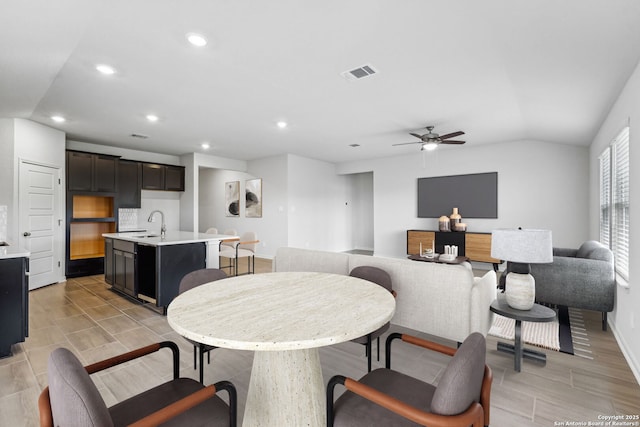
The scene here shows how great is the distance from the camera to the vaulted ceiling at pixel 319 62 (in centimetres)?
203

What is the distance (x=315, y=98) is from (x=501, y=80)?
6.71 feet

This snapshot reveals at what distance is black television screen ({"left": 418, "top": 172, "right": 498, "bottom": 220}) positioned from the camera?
20.7 ft

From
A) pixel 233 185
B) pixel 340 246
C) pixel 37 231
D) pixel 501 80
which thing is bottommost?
pixel 340 246

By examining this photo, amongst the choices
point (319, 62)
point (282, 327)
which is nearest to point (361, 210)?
point (319, 62)

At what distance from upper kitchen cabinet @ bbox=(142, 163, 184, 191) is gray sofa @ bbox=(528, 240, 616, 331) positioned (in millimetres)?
7076

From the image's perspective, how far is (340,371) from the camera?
89.3 inches

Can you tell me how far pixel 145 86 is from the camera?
3305 millimetres

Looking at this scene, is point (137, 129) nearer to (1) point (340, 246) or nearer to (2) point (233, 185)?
(2) point (233, 185)

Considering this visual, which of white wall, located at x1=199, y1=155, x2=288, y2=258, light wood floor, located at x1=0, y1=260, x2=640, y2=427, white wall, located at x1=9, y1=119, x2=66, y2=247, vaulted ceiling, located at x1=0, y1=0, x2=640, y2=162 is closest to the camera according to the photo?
light wood floor, located at x1=0, y1=260, x2=640, y2=427

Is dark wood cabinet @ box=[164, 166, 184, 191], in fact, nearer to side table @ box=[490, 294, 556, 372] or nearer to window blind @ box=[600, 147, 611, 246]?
side table @ box=[490, 294, 556, 372]

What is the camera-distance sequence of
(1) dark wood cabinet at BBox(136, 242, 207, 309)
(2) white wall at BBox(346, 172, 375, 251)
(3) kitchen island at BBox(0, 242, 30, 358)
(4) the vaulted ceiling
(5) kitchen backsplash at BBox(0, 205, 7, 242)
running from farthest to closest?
(2) white wall at BBox(346, 172, 375, 251), (5) kitchen backsplash at BBox(0, 205, 7, 242), (1) dark wood cabinet at BBox(136, 242, 207, 309), (3) kitchen island at BBox(0, 242, 30, 358), (4) the vaulted ceiling

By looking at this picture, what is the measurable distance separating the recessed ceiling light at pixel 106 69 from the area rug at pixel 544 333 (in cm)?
459

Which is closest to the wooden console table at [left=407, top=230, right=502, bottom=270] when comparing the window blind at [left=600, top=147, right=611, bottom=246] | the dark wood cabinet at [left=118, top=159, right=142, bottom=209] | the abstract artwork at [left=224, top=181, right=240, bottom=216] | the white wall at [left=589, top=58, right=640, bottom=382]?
the window blind at [left=600, top=147, right=611, bottom=246]

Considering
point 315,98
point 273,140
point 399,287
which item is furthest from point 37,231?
point 399,287
